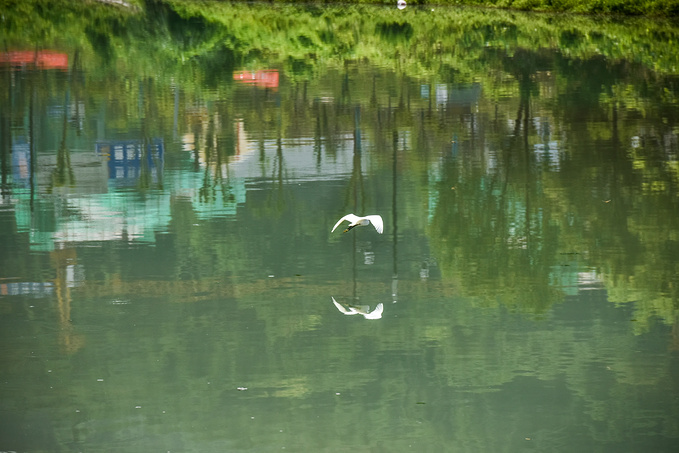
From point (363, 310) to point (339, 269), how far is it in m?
1.00

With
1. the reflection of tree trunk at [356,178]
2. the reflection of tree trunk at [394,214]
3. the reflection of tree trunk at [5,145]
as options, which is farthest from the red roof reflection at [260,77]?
the reflection of tree trunk at [394,214]

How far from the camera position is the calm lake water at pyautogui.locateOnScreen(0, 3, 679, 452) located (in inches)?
254

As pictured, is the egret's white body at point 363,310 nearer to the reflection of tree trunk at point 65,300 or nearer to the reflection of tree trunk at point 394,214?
the reflection of tree trunk at point 394,214

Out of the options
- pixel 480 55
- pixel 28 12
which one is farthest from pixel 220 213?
pixel 28 12

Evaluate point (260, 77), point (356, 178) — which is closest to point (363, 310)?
point (356, 178)

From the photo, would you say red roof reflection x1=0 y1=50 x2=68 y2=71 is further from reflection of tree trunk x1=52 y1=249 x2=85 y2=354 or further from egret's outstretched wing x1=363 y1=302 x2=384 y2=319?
egret's outstretched wing x1=363 y1=302 x2=384 y2=319

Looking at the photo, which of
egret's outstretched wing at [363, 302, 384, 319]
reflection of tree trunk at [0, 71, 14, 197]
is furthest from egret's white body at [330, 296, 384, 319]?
reflection of tree trunk at [0, 71, 14, 197]

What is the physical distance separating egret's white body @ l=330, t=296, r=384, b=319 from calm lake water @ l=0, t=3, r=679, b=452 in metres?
0.02

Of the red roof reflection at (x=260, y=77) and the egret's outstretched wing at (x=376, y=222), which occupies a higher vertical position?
the red roof reflection at (x=260, y=77)

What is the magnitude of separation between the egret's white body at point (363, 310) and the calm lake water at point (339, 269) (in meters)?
0.02

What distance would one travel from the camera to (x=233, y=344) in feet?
24.6

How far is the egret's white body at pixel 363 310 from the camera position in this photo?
8.07 meters

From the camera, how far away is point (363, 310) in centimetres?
818

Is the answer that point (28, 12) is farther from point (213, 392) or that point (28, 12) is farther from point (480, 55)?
point (213, 392)
